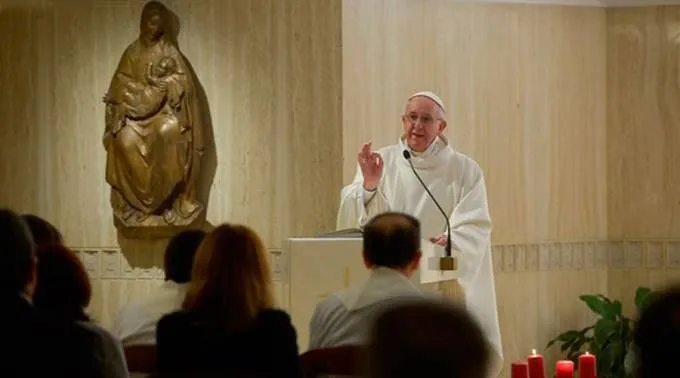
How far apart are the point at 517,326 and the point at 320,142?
1.90 m

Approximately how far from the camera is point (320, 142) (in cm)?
862

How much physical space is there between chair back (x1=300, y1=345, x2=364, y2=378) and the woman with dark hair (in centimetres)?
75

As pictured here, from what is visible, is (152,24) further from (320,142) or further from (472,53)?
(472,53)

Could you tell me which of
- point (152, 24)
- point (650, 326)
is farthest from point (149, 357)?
point (152, 24)

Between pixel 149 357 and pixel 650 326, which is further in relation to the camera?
pixel 149 357

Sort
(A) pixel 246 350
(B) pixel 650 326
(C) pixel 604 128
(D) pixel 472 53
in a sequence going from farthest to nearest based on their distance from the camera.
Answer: (C) pixel 604 128
(D) pixel 472 53
(A) pixel 246 350
(B) pixel 650 326

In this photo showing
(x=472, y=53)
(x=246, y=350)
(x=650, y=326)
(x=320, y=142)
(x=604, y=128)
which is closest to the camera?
(x=650, y=326)

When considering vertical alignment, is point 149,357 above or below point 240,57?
below

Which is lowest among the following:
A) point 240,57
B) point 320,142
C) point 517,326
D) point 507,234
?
point 517,326

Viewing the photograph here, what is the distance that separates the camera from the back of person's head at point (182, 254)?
4.54 meters

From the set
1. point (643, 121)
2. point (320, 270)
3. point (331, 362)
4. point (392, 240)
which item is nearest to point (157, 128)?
point (320, 270)

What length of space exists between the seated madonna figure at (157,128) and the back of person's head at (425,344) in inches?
278

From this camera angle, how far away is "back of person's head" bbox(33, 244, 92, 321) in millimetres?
3818

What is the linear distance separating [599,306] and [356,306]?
473cm
